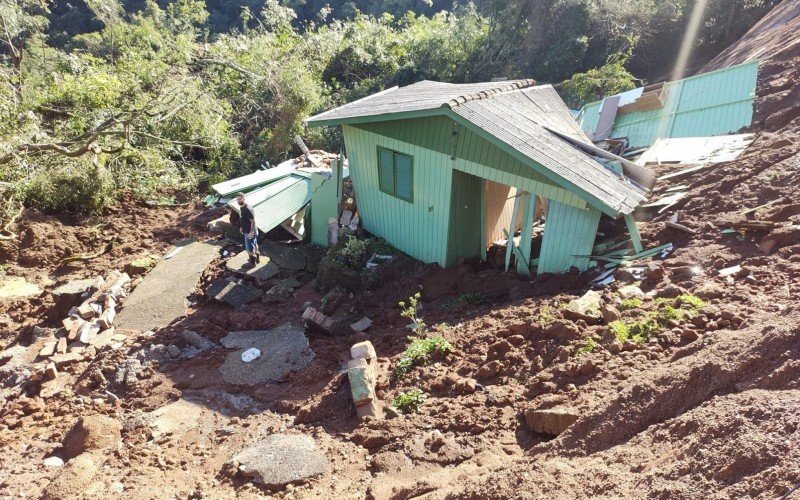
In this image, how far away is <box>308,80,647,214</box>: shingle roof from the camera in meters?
→ 7.42

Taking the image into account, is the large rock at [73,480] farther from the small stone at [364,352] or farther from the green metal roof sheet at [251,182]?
the green metal roof sheet at [251,182]

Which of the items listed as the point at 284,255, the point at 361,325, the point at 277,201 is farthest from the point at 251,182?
the point at 361,325

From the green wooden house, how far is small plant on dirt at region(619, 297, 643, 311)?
1.22 metres

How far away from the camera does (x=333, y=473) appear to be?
5.66 metres

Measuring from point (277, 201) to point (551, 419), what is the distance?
8.00 meters

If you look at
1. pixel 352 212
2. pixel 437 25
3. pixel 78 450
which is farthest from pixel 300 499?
pixel 437 25

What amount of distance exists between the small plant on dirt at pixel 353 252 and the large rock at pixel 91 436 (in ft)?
15.1

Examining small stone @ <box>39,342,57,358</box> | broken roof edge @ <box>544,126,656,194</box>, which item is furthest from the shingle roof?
small stone @ <box>39,342,57,358</box>

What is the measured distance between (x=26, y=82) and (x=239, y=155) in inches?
228

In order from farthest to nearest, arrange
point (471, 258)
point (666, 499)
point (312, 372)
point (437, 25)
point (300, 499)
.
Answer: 1. point (437, 25)
2. point (471, 258)
3. point (312, 372)
4. point (300, 499)
5. point (666, 499)

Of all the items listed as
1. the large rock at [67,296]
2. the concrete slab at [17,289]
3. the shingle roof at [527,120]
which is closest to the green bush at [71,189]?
the concrete slab at [17,289]

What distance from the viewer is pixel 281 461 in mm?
5863

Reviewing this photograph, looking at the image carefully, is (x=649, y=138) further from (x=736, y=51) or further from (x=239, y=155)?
(x=239, y=155)

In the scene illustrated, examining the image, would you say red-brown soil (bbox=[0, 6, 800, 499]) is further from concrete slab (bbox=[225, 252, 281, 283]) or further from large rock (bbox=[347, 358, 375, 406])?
concrete slab (bbox=[225, 252, 281, 283])
